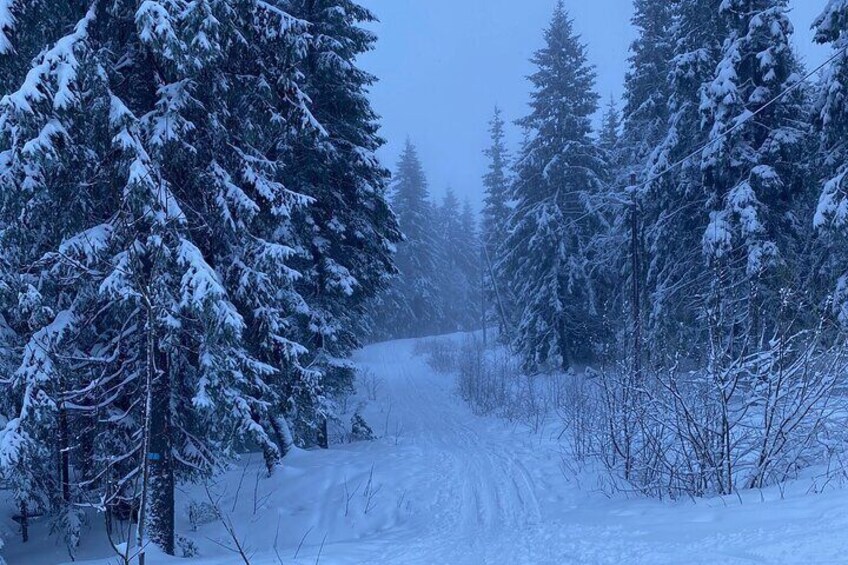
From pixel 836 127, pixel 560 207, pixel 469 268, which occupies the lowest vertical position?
pixel 836 127

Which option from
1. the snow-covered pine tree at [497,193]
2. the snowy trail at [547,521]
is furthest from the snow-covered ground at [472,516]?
the snow-covered pine tree at [497,193]

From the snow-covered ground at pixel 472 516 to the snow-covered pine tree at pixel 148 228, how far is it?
140 cm

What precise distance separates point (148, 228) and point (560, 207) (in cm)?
1830

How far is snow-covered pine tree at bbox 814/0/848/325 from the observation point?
11.2m

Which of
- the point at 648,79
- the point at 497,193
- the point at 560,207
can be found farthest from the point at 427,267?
the point at 648,79

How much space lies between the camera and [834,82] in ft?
37.9

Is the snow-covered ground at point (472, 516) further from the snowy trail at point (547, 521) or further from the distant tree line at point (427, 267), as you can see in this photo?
Result: the distant tree line at point (427, 267)

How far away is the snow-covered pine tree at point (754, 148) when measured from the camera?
1397cm

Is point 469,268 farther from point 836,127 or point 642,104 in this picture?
point 836,127

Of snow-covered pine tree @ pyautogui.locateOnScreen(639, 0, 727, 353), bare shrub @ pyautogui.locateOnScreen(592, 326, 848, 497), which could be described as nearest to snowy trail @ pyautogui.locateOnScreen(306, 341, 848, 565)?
bare shrub @ pyautogui.locateOnScreen(592, 326, 848, 497)

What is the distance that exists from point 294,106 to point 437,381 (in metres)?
20.4

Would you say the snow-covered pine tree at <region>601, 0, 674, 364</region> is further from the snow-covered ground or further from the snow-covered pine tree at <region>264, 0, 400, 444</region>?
the snow-covered pine tree at <region>264, 0, 400, 444</region>

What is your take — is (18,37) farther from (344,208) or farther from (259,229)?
(344,208)

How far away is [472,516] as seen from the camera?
864 cm
